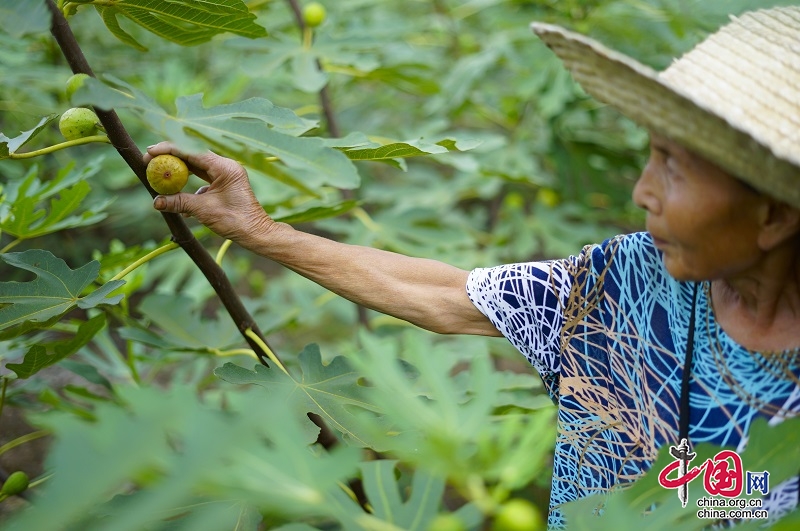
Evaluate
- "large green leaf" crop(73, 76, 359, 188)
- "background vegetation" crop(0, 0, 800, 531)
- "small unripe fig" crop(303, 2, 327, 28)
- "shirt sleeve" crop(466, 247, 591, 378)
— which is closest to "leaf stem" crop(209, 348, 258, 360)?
"background vegetation" crop(0, 0, 800, 531)

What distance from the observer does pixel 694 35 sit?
7.09 feet

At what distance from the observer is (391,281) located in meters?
1.17

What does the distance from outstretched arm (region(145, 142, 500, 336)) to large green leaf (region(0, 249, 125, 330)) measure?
0.57ft

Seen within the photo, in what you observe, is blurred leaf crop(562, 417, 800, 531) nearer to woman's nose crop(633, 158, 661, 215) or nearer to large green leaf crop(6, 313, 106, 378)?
woman's nose crop(633, 158, 661, 215)

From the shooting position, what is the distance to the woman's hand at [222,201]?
40.5 inches

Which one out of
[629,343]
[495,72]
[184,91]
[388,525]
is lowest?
[495,72]

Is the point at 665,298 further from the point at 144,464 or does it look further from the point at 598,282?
the point at 144,464

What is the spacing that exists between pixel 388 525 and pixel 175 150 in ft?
2.02

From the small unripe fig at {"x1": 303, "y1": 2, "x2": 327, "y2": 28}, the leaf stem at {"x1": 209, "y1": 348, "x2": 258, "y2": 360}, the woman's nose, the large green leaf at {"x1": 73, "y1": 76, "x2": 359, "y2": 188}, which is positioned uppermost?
the large green leaf at {"x1": 73, "y1": 76, "x2": 359, "y2": 188}

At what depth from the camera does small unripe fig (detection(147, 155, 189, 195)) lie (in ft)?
3.22

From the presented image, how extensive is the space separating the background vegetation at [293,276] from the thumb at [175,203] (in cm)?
14

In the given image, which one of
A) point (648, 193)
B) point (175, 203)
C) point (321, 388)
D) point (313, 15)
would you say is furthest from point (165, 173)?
point (313, 15)

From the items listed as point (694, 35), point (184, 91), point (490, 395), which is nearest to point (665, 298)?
point (490, 395)

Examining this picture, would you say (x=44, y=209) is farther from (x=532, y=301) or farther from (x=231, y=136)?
(x=532, y=301)
